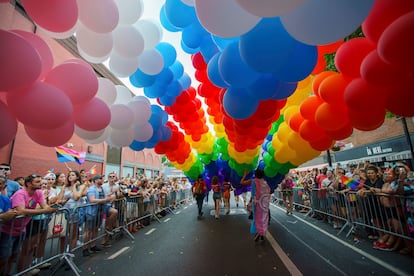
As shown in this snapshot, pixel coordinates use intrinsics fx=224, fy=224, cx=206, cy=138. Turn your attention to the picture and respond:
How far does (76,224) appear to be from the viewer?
15.8ft

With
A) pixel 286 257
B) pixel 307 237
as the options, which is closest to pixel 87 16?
pixel 286 257

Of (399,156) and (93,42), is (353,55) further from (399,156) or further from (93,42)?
(399,156)

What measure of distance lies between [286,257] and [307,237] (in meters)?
1.85

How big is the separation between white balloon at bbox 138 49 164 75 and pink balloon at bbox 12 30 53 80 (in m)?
1.94

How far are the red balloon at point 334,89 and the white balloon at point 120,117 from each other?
10.5 feet

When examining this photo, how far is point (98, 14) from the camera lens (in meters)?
2.78

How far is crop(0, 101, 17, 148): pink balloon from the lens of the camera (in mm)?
1948

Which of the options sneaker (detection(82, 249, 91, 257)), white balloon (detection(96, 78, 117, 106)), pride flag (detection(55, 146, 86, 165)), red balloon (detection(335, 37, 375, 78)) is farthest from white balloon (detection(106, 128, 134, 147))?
pride flag (detection(55, 146, 86, 165))

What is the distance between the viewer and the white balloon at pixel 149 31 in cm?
430

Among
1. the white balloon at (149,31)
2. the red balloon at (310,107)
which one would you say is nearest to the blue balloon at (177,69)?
the white balloon at (149,31)

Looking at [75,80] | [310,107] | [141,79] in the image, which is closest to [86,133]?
[75,80]

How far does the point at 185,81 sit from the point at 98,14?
309 centimetres

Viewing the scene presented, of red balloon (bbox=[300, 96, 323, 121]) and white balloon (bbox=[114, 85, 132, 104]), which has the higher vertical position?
white balloon (bbox=[114, 85, 132, 104])

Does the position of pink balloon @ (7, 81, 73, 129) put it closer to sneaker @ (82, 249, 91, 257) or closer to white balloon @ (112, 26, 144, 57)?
white balloon @ (112, 26, 144, 57)
